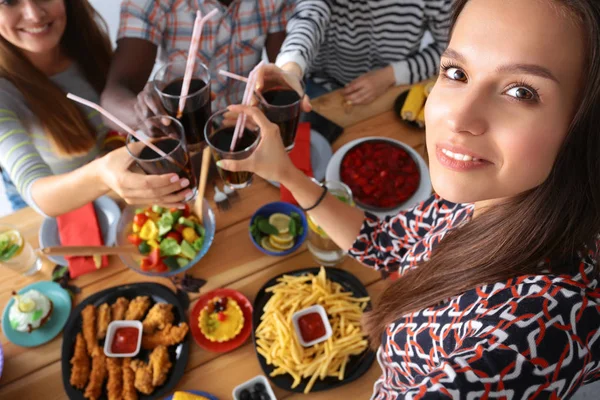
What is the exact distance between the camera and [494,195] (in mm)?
793

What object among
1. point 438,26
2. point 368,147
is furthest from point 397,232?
point 438,26

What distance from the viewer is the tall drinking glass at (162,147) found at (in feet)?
3.95

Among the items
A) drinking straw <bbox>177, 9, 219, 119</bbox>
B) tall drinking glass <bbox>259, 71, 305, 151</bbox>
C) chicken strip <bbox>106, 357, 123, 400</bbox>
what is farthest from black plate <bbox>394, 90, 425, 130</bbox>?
chicken strip <bbox>106, 357, 123, 400</bbox>

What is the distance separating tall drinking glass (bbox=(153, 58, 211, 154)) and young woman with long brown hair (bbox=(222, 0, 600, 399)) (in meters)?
0.83

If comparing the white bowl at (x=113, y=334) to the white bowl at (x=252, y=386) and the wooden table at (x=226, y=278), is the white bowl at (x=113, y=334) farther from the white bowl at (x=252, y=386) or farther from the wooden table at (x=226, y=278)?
the white bowl at (x=252, y=386)

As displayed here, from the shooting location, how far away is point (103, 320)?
134 cm

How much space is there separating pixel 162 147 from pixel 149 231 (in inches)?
14.0

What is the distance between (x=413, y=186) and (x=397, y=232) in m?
0.34

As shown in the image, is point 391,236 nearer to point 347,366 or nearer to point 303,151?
point 347,366

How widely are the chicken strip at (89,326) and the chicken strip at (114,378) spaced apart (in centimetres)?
7

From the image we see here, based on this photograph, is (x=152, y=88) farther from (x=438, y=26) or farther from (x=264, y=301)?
(x=438, y=26)

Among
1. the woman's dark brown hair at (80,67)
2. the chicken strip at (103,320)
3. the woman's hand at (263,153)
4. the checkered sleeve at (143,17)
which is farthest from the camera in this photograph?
the checkered sleeve at (143,17)

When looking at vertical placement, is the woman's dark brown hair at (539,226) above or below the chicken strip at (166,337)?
above

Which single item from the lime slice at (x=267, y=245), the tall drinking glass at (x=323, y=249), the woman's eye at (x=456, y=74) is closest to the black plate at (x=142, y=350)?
the lime slice at (x=267, y=245)
